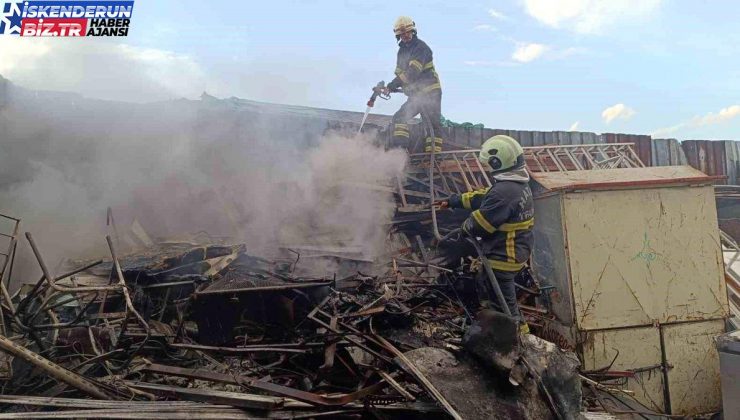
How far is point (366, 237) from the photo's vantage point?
621cm

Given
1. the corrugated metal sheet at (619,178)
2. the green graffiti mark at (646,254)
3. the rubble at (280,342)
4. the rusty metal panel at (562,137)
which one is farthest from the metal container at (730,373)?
the rusty metal panel at (562,137)

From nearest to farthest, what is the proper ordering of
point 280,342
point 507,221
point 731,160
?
point 280,342
point 507,221
point 731,160

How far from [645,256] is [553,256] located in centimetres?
86

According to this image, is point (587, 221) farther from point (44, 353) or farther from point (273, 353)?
point (44, 353)

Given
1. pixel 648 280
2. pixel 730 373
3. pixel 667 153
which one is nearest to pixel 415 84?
pixel 648 280

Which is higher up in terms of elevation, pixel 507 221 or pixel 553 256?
pixel 507 221

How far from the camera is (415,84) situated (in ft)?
23.7

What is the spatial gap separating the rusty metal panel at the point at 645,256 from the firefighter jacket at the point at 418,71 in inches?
142

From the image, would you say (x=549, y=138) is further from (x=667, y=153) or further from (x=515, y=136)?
(x=667, y=153)

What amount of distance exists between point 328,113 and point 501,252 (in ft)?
20.8

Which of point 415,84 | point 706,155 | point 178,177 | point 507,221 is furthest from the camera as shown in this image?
point 706,155

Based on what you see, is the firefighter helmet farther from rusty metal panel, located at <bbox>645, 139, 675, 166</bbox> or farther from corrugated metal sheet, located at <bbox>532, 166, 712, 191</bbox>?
rusty metal panel, located at <bbox>645, 139, 675, 166</bbox>

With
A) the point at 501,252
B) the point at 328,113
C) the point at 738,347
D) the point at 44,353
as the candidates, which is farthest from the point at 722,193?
the point at 44,353

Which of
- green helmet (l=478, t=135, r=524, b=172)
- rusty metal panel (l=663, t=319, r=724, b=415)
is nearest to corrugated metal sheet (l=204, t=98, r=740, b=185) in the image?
green helmet (l=478, t=135, r=524, b=172)
